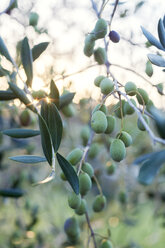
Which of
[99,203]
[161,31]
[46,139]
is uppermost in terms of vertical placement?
[161,31]

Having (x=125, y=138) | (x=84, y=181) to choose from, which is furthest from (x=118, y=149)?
(x=84, y=181)

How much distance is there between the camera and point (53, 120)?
2.17 ft

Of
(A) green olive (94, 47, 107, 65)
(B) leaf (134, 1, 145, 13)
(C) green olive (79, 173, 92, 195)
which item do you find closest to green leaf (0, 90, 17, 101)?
(C) green olive (79, 173, 92, 195)

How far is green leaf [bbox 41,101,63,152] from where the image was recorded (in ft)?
2.14

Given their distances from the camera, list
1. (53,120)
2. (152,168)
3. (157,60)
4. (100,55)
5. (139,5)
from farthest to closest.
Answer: (139,5) → (100,55) → (157,60) → (53,120) → (152,168)

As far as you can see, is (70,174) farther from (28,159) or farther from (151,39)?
(151,39)

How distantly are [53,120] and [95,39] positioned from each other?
394 millimetres

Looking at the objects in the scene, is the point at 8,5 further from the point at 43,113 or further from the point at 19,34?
the point at 43,113

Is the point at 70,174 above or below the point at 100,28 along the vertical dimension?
below

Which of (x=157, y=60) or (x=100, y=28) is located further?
(x=100, y=28)

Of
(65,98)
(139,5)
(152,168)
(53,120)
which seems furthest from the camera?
(139,5)

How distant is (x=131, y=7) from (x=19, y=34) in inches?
20.0

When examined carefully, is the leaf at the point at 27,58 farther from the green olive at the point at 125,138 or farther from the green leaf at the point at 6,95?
the green olive at the point at 125,138

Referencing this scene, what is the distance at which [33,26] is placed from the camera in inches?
46.6
